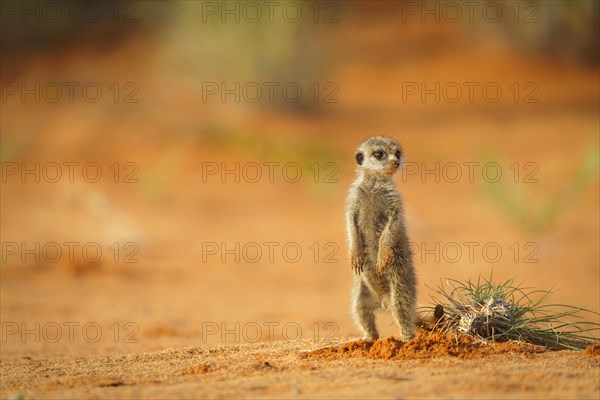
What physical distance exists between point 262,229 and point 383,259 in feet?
28.9

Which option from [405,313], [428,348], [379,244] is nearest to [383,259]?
[379,244]

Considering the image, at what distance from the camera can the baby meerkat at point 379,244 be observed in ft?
19.2

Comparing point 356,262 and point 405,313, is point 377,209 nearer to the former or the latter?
point 356,262

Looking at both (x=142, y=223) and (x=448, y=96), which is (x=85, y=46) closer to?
(x=448, y=96)

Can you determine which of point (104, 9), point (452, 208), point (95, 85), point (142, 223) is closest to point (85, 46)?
point (104, 9)

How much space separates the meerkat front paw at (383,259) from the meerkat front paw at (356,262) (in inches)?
6.3

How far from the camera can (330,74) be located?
77.3ft

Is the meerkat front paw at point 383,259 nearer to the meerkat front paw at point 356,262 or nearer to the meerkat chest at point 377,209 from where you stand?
the meerkat front paw at point 356,262

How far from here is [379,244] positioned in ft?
19.5

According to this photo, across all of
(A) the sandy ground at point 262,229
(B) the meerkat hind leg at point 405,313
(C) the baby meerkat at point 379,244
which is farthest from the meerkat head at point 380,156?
(A) the sandy ground at point 262,229

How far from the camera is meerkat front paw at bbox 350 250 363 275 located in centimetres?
598

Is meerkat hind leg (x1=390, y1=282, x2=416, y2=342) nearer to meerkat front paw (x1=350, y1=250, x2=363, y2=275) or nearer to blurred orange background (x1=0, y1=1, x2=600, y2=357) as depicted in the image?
meerkat front paw (x1=350, y1=250, x2=363, y2=275)

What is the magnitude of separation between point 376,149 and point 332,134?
45.7 ft

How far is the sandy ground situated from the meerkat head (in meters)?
→ 1.35
